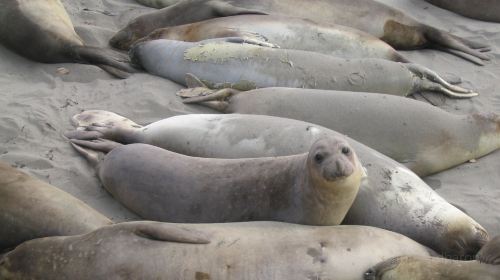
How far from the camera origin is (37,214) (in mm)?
3352

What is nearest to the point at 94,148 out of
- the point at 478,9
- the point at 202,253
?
the point at 202,253

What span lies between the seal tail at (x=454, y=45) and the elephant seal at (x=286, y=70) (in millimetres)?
951

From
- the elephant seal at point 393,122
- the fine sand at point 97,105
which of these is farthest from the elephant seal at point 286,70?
the elephant seal at point 393,122

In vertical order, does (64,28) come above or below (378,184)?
below

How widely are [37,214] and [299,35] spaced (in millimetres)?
2912

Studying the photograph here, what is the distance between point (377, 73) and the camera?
16.5 feet

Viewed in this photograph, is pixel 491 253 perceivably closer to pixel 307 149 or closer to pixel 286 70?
pixel 307 149

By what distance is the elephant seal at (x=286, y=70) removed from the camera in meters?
4.92

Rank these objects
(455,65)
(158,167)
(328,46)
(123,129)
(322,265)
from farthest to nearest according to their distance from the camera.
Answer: (455,65)
(328,46)
(123,129)
(158,167)
(322,265)

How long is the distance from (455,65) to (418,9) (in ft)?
4.48

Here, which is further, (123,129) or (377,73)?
(377,73)

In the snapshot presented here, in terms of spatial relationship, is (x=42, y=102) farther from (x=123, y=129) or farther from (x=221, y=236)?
(x=221, y=236)

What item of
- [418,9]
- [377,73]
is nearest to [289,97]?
[377,73]

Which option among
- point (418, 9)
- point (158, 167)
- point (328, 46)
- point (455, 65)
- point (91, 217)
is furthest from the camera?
point (418, 9)
